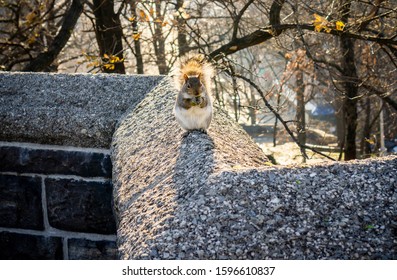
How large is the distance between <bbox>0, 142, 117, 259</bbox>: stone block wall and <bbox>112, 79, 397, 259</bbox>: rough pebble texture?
27.1 inches

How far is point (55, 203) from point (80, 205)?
173 mm

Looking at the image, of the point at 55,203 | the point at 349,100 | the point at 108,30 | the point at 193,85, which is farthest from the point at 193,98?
the point at 349,100

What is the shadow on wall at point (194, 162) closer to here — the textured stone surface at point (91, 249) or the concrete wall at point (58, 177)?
the concrete wall at point (58, 177)

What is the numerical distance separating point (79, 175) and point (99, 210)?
252mm

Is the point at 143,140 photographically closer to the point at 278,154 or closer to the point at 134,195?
the point at 134,195

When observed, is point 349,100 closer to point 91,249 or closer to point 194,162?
point 91,249

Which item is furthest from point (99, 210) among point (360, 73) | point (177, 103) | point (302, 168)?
point (360, 73)

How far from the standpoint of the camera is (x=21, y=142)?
3.25 meters

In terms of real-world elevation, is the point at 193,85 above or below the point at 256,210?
above

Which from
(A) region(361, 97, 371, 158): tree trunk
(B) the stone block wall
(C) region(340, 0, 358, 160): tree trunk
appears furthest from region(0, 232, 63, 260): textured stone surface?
(A) region(361, 97, 371, 158): tree trunk

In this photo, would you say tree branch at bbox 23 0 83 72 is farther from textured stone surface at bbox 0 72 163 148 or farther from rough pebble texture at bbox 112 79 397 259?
rough pebble texture at bbox 112 79 397 259

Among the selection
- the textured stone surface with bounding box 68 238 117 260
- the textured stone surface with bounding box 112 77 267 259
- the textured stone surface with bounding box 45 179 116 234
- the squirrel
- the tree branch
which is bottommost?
the textured stone surface with bounding box 68 238 117 260

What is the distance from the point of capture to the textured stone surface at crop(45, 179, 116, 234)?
299 centimetres

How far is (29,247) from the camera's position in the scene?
318 centimetres
